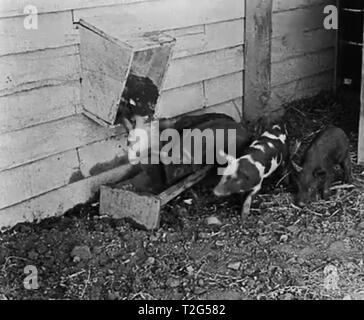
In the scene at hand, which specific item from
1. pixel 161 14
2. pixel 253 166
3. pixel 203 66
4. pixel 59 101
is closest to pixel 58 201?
pixel 59 101

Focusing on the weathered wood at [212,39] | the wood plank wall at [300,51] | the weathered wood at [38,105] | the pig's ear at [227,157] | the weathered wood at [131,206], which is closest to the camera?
the weathered wood at [38,105]

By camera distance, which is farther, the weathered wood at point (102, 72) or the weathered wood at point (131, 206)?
the weathered wood at point (131, 206)

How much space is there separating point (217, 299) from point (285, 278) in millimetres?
381

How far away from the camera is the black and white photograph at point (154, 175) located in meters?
3.29

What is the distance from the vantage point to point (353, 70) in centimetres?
588

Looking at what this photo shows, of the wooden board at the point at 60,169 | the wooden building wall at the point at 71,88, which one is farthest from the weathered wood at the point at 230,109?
the wooden board at the point at 60,169

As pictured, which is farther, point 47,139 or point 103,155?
point 103,155

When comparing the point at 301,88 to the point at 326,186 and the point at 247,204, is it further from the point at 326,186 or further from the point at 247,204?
the point at 247,204

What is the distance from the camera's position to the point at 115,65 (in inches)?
142

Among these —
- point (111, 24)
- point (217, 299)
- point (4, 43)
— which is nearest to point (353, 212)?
point (217, 299)

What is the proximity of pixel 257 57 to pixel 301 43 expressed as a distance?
0.78 m

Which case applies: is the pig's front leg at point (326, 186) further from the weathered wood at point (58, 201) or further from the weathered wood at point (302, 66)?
the weathered wood at point (302, 66)

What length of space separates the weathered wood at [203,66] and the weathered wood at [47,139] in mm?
606

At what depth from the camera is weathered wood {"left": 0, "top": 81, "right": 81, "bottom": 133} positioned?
11.5 feet
